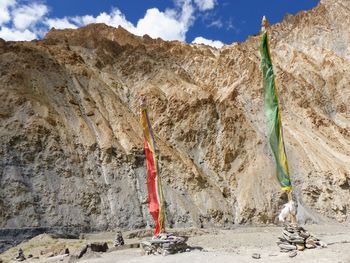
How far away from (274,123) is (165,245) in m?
6.40

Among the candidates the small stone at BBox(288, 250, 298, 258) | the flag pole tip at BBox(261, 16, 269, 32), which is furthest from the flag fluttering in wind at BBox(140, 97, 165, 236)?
the small stone at BBox(288, 250, 298, 258)

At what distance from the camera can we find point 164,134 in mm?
44812

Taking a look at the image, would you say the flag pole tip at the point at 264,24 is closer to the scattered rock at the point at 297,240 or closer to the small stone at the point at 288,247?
the scattered rock at the point at 297,240

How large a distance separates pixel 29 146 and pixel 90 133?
235 inches

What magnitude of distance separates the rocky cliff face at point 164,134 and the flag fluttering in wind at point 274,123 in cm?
2303

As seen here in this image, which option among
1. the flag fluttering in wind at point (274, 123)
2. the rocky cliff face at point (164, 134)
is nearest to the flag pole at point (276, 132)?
the flag fluttering in wind at point (274, 123)

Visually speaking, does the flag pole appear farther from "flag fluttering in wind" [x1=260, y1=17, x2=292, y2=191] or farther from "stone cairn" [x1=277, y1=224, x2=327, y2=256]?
"stone cairn" [x1=277, y1=224, x2=327, y2=256]

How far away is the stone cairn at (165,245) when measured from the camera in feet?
52.5

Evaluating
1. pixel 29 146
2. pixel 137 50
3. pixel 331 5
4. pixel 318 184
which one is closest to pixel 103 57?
pixel 137 50

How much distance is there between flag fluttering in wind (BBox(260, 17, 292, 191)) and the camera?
12.6 metres

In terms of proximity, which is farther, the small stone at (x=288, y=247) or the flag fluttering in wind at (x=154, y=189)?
the flag fluttering in wind at (x=154, y=189)

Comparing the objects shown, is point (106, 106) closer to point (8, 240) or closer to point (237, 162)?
point (237, 162)

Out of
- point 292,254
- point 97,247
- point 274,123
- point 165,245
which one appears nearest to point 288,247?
point 292,254

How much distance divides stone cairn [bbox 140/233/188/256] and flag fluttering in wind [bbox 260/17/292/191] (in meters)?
5.42
